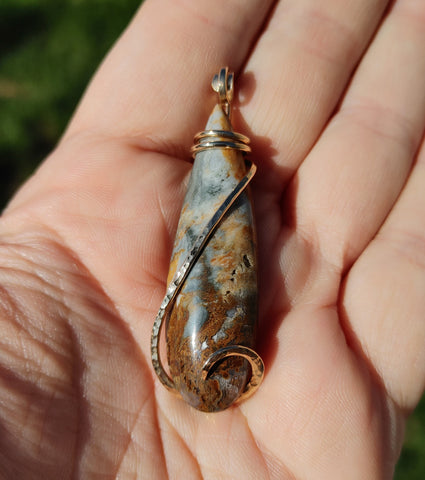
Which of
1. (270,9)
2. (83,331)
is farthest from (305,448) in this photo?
(270,9)

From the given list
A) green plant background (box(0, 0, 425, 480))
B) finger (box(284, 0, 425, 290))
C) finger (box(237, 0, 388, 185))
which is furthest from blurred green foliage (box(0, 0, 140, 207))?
finger (box(284, 0, 425, 290))

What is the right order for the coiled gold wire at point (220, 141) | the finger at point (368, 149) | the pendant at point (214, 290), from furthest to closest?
the finger at point (368, 149), the coiled gold wire at point (220, 141), the pendant at point (214, 290)

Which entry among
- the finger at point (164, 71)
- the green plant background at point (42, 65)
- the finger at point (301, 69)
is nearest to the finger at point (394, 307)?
the finger at point (301, 69)

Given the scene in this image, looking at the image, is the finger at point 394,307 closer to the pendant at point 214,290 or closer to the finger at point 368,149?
the finger at point 368,149

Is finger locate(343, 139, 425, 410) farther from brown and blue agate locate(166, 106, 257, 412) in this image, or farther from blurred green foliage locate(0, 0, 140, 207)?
blurred green foliage locate(0, 0, 140, 207)

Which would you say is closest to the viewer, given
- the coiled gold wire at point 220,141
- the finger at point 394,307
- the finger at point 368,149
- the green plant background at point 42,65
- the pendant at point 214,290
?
the pendant at point 214,290

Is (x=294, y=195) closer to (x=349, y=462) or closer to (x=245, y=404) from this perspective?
(x=245, y=404)
